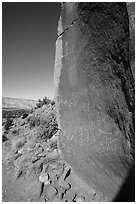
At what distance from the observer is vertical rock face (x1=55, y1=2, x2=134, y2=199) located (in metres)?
2.25

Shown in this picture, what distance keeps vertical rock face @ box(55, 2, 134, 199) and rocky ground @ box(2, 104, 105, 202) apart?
264mm

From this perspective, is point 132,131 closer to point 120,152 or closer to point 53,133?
point 120,152

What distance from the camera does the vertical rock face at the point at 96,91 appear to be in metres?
2.25

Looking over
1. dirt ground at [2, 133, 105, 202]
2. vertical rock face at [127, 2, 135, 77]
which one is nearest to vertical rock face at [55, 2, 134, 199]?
vertical rock face at [127, 2, 135, 77]

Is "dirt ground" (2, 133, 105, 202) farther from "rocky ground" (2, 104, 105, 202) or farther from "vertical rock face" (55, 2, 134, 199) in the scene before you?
"vertical rock face" (55, 2, 134, 199)

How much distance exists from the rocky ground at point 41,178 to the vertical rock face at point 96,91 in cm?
26

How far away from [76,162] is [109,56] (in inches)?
88.5

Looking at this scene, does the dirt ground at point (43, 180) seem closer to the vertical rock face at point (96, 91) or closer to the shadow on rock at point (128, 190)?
the vertical rock face at point (96, 91)

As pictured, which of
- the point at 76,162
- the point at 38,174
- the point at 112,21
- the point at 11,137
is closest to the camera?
the point at 112,21

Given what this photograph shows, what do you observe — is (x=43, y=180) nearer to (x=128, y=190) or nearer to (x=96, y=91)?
(x=128, y=190)

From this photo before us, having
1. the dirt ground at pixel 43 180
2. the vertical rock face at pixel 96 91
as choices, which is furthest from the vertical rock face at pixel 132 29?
the dirt ground at pixel 43 180

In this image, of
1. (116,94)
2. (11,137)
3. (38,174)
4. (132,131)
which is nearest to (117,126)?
(132,131)

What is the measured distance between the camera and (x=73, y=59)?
3074 millimetres

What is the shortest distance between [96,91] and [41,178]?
239cm
